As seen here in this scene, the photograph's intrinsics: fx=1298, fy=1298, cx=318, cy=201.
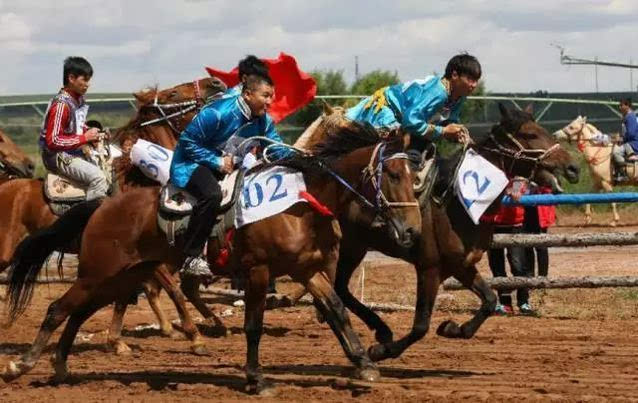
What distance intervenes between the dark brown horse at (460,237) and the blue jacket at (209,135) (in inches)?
65.4

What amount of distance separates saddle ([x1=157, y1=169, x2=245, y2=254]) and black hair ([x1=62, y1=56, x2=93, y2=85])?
2.50m

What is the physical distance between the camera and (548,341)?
12.0 meters

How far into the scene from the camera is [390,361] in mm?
10789

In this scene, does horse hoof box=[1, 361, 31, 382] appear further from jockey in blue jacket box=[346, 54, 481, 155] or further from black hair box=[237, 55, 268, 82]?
jockey in blue jacket box=[346, 54, 481, 155]

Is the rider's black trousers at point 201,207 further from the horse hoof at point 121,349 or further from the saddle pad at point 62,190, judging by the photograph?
the saddle pad at point 62,190

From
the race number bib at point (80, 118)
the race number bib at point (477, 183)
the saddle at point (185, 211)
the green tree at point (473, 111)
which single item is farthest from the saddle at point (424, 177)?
the green tree at point (473, 111)

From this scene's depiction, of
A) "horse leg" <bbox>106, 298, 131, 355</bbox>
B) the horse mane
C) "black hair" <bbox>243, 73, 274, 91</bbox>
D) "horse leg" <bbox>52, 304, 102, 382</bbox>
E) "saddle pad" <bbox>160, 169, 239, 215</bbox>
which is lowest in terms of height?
"horse leg" <bbox>106, 298, 131, 355</bbox>

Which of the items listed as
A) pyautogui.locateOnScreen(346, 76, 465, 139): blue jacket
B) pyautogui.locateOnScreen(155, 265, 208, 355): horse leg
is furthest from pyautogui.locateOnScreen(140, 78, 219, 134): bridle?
pyautogui.locateOnScreen(346, 76, 465, 139): blue jacket

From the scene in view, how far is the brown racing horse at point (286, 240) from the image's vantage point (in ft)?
29.6

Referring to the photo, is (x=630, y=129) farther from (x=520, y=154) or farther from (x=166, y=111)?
(x=520, y=154)

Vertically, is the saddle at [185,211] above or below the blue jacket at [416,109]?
below

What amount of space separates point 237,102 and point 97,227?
1404 mm

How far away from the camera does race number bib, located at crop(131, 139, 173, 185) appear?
452 inches

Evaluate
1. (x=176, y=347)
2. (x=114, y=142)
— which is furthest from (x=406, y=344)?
(x=114, y=142)
